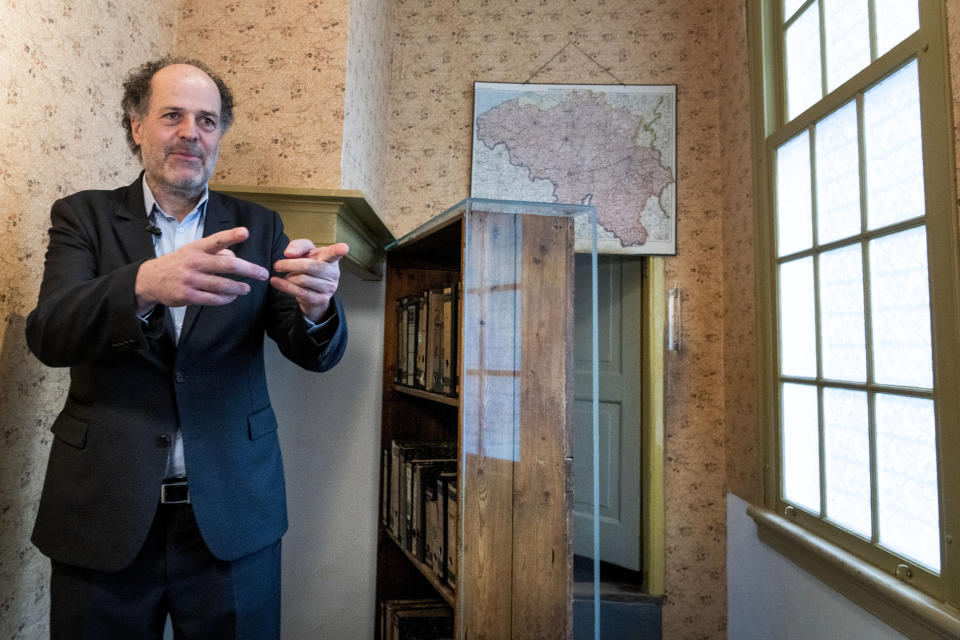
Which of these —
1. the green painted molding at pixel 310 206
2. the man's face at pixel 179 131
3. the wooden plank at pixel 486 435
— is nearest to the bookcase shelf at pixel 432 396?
the wooden plank at pixel 486 435

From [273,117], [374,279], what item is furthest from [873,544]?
[273,117]


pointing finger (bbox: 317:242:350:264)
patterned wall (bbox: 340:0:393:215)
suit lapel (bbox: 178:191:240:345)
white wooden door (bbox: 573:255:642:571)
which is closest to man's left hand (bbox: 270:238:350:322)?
pointing finger (bbox: 317:242:350:264)

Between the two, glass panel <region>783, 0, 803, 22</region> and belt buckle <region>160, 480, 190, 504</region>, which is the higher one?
glass panel <region>783, 0, 803, 22</region>

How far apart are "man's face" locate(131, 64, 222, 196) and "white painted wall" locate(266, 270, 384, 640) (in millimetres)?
1226

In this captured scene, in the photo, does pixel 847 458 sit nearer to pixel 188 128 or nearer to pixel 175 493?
pixel 175 493

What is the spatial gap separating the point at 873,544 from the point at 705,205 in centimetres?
153

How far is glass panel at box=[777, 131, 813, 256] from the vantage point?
1.88m

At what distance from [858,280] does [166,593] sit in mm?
1981

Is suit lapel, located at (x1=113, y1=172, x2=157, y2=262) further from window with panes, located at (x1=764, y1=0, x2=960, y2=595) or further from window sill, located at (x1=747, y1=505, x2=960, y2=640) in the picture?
window sill, located at (x1=747, y1=505, x2=960, y2=640)

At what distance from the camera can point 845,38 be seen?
1716 mm

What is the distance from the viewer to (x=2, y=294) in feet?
3.81

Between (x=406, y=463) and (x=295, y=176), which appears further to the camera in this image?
(x=406, y=463)

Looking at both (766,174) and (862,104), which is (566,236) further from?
(766,174)

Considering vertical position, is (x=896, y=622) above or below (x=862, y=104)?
below
